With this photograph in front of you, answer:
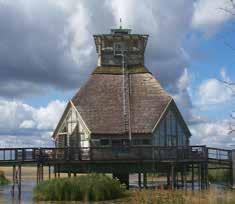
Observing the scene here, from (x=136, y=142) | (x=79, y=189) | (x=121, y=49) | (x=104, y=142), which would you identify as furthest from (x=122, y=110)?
(x=79, y=189)

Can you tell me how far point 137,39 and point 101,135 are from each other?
1094 centimetres

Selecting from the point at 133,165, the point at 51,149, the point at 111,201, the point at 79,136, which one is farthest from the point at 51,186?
the point at 79,136

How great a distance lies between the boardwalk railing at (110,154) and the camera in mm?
42438

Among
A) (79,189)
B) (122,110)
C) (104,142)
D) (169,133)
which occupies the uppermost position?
(122,110)

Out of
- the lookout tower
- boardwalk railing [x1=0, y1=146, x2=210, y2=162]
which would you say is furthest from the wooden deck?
the lookout tower

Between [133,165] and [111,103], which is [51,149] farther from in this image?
[111,103]

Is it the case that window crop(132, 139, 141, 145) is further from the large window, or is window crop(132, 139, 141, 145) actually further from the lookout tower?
the lookout tower

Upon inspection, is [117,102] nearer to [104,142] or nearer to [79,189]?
[104,142]

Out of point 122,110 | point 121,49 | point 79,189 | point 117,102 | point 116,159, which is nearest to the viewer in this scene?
point 79,189

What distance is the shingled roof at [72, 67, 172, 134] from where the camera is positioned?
48375mm

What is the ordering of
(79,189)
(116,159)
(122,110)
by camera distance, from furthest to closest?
1. (122,110)
2. (116,159)
3. (79,189)

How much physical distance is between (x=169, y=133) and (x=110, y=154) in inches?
286

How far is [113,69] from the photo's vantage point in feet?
178

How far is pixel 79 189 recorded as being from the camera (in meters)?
35.5
